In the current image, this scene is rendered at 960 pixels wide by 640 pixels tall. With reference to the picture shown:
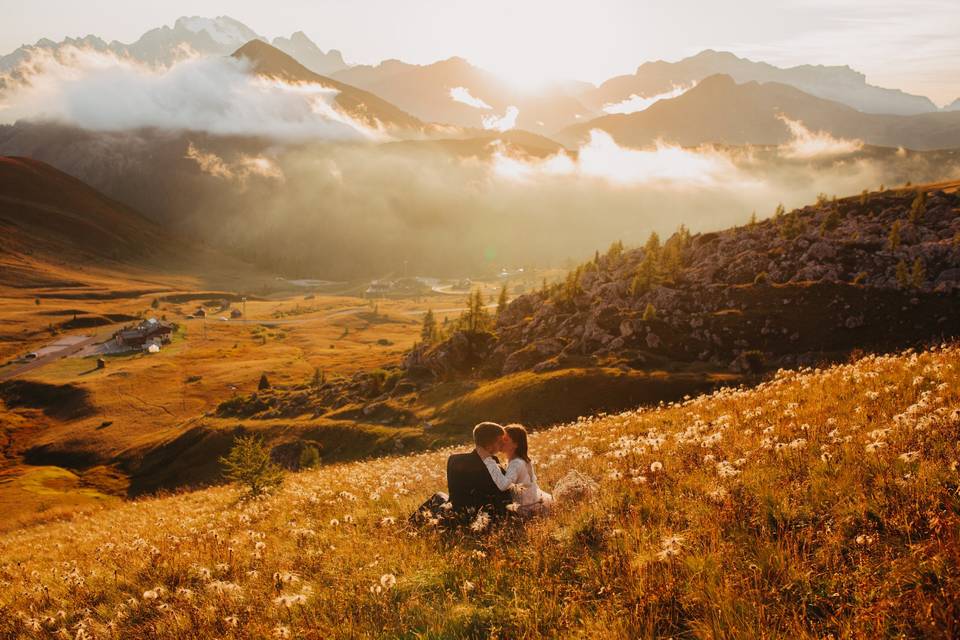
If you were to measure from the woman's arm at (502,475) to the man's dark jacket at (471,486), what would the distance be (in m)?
0.20

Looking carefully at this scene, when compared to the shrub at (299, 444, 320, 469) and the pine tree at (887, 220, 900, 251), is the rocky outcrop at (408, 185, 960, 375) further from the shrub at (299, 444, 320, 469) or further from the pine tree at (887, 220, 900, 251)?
the shrub at (299, 444, 320, 469)

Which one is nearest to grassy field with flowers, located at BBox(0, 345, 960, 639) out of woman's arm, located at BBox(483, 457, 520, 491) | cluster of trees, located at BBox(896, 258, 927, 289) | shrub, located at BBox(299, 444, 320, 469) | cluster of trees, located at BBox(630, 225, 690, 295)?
woman's arm, located at BBox(483, 457, 520, 491)

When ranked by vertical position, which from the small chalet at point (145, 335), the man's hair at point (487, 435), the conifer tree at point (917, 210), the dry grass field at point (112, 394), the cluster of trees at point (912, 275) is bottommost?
the dry grass field at point (112, 394)

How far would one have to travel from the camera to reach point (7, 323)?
185m

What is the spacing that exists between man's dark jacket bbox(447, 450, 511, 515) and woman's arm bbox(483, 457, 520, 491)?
196 mm

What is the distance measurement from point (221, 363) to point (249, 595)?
545ft

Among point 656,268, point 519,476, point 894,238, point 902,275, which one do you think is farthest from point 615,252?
A: point 519,476

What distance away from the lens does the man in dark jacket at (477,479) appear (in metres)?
10.1

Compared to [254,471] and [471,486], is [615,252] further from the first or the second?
[471,486]

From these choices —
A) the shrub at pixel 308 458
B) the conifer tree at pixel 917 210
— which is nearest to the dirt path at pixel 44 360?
the shrub at pixel 308 458

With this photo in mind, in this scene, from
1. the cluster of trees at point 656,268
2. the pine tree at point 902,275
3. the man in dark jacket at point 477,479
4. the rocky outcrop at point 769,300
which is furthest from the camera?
the cluster of trees at point 656,268

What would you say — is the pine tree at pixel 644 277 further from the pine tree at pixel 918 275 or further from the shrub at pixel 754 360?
the pine tree at pixel 918 275

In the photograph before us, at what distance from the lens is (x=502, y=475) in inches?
391

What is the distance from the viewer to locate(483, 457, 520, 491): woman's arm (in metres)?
9.82
